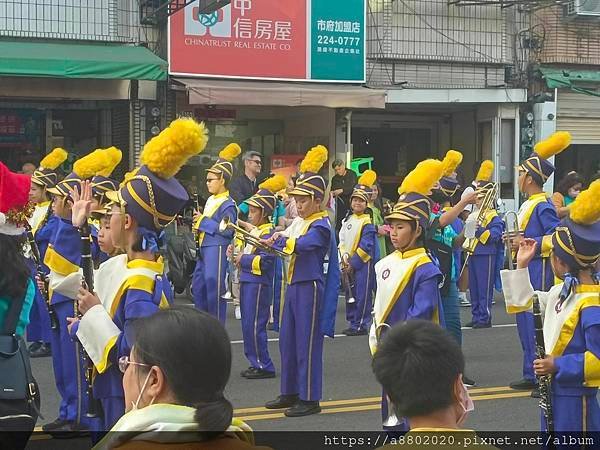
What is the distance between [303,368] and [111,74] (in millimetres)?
8463

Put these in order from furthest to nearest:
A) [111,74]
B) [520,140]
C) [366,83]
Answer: [520,140] < [366,83] < [111,74]

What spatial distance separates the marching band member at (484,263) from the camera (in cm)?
1238

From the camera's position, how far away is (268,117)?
1870 centimetres

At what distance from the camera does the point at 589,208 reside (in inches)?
219

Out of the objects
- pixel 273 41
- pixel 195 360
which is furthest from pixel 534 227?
pixel 273 41

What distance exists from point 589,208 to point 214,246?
532cm

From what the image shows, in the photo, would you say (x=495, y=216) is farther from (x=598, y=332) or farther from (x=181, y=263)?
(x=598, y=332)

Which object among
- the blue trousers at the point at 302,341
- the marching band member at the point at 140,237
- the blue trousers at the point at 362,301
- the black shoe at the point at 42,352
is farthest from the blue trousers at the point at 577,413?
the blue trousers at the point at 362,301

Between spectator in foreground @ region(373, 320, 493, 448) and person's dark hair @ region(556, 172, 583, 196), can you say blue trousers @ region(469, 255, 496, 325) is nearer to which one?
person's dark hair @ region(556, 172, 583, 196)

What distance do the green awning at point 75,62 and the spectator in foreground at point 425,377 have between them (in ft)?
40.7

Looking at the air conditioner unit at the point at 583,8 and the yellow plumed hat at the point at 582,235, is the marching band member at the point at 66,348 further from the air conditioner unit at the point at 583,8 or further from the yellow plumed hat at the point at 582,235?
the air conditioner unit at the point at 583,8

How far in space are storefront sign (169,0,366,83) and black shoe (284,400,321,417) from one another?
9.75m

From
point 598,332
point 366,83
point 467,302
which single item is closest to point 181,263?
point 467,302

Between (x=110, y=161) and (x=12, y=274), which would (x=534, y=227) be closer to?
(x=110, y=161)
